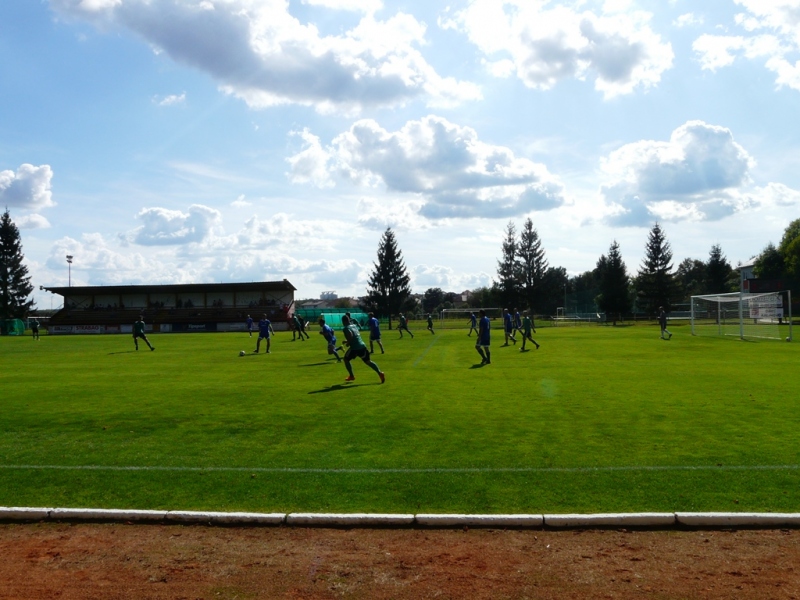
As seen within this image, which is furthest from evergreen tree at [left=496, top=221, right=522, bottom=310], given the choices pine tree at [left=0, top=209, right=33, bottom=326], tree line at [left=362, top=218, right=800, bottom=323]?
pine tree at [left=0, top=209, right=33, bottom=326]

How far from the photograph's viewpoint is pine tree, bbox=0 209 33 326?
255ft

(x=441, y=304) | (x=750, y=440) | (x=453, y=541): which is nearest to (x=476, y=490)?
(x=453, y=541)

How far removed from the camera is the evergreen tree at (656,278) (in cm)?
8000

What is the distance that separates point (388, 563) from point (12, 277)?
8819cm

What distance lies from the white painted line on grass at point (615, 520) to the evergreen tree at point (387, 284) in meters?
74.9

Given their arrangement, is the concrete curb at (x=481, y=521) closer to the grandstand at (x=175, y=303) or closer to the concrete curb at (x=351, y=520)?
the concrete curb at (x=351, y=520)

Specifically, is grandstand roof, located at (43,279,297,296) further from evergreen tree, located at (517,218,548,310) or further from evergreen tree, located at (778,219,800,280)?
evergreen tree, located at (778,219,800,280)

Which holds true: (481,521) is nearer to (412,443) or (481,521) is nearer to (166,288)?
(412,443)

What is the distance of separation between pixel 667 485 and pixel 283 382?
11.5 metres

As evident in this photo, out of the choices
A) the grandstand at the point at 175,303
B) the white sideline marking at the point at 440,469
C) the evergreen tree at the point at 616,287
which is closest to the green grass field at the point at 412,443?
the white sideline marking at the point at 440,469

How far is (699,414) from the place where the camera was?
35.0ft

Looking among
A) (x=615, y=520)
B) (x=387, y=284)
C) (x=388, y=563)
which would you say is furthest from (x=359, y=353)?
(x=387, y=284)

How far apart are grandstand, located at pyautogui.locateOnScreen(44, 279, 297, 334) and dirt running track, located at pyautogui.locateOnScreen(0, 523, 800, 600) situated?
66.3 metres

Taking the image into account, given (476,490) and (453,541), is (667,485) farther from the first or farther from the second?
(453,541)
